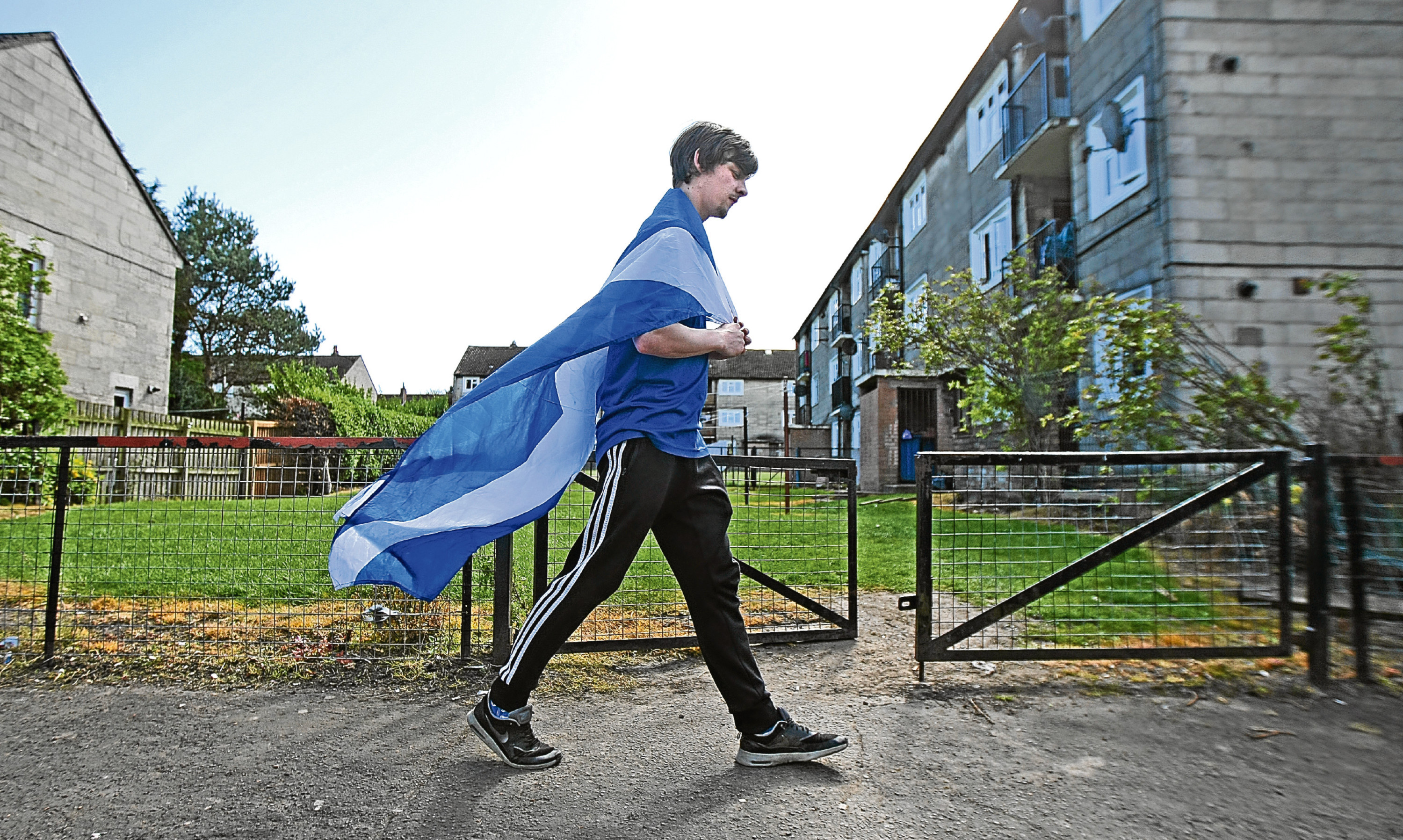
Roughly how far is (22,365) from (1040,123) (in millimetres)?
17576

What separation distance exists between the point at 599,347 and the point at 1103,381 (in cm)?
1217

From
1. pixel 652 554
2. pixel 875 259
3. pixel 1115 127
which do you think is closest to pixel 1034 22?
pixel 1115 127

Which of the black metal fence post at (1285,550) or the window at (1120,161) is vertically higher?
the window at (1120,161)

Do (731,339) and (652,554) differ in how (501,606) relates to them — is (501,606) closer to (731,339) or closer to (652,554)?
(652,554)

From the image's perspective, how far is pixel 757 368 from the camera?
2648 inches

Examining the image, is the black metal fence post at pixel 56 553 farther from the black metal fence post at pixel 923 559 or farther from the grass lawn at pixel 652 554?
the black metal fence post at pixel 923 559

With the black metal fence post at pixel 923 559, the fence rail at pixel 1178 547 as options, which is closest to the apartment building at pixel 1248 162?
the fence rail at pixel 1178 547

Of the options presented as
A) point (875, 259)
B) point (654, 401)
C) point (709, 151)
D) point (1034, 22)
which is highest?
point (1034, 22)

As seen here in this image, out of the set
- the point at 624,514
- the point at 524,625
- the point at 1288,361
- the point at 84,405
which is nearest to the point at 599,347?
the point at 624,514

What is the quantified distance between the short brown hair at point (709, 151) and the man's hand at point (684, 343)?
0.66 meters

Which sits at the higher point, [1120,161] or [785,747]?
[1120,161]

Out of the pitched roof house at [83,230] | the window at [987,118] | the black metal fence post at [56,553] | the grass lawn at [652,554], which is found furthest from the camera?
the window at [987,118]

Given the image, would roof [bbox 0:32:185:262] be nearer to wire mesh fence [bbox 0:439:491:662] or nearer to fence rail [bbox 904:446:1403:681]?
wire mesh fence [bbox 0:439:491:662]

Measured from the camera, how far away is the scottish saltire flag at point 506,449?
8.91ft
